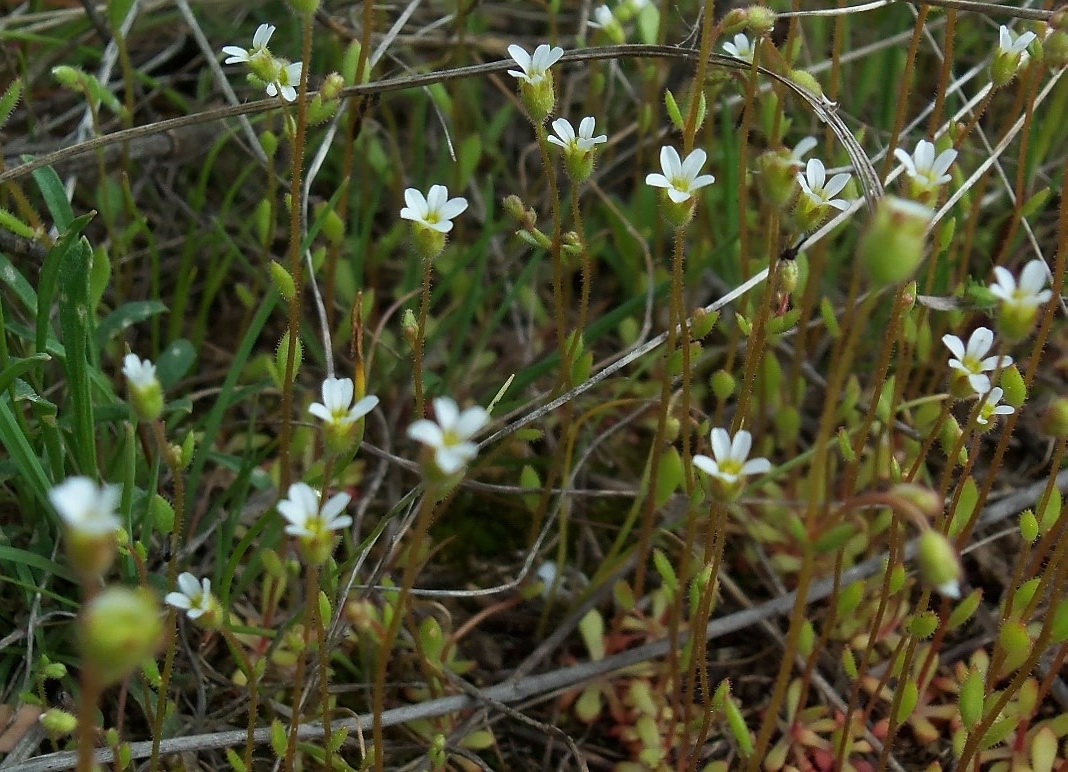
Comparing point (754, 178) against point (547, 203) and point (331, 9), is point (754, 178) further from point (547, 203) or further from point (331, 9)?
point (331, 9)

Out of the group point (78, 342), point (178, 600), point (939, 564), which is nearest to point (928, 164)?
point (939, 564)

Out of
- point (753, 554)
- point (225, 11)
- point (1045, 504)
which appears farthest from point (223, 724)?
point (225, 11)

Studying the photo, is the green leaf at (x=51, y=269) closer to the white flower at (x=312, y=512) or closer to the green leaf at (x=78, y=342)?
the green leaf at (x=78, y=342)

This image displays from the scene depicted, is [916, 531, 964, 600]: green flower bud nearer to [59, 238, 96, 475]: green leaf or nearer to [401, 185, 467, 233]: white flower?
[401, 185, 467, 233]: white flower

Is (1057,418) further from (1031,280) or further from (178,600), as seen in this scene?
(178,600)

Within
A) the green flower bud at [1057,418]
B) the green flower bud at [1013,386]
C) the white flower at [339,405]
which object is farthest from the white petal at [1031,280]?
the white flower at [339,405]
